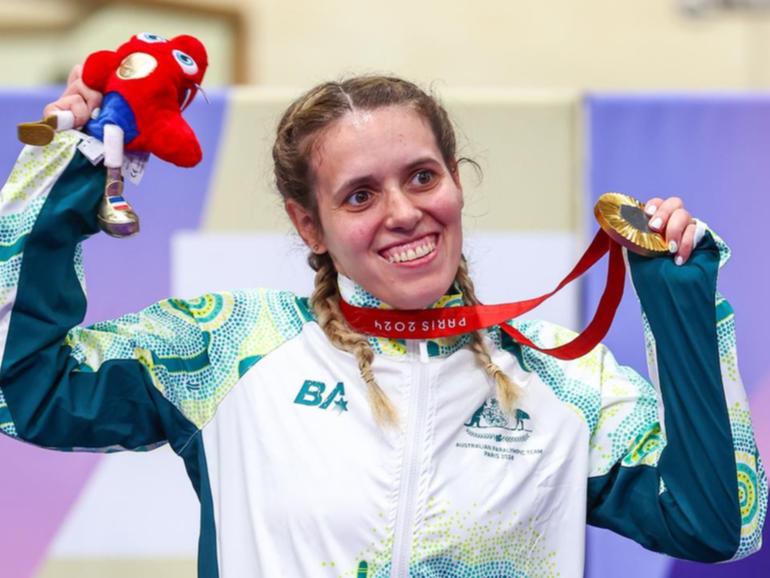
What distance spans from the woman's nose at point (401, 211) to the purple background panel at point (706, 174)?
1.30 m

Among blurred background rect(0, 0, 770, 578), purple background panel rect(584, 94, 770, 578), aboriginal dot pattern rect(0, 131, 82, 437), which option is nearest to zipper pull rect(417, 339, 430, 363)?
aboriginal dot pattern rect(0, 131, 82, 437)

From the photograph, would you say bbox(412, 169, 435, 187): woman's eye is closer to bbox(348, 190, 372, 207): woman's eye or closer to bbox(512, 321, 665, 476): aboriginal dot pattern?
bbox(348, 190, 372, 207): woman's eye

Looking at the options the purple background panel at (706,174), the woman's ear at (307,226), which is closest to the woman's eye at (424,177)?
the woman's ear at (307,226)

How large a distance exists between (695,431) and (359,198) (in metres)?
0.61

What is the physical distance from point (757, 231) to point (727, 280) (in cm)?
14

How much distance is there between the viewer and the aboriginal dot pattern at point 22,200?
2.06 metres

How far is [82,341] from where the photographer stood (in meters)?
2.15

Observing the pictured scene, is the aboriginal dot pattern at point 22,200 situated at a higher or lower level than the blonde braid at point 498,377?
higher

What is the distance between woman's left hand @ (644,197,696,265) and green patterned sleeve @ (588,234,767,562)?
0.07 ft

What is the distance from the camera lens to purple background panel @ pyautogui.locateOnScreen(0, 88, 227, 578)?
3.33 m

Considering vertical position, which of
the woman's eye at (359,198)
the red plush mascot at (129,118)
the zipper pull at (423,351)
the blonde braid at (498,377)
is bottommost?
the blonde braid at (498,377)

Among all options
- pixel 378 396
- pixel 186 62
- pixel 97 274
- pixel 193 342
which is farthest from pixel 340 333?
pixel 97 274

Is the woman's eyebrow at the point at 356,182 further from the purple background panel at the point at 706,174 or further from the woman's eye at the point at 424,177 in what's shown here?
the purple background panel at the point at 706,174

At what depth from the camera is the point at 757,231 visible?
3352 millimetres
